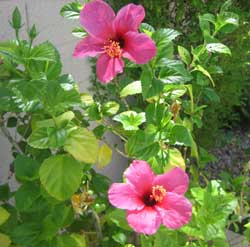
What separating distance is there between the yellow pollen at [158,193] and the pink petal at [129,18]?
35 centimetres

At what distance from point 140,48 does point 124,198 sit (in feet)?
1.07

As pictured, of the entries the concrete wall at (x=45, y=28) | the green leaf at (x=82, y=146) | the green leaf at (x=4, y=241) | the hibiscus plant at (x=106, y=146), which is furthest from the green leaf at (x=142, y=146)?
the concrete wall at (x=45, y=28)

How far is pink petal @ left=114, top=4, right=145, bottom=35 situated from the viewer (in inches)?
44.7

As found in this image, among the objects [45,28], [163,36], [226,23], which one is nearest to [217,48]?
[226,23]

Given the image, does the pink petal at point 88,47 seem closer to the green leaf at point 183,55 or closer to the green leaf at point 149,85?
the green leaf at point 149,85

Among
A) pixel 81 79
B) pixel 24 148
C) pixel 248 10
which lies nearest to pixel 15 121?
pixel 24 148

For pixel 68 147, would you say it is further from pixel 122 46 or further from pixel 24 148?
pixel 24 148

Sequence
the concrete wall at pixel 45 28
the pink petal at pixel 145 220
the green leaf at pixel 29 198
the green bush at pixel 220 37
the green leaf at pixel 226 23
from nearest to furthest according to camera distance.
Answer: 1. the pink petal at pixel 145 220
2. the green leaf at pixel 29 198
3. the green leaf at pixel 226 23
4. the concrete wall at pixel 45 28
5. the green bush at pixel 220 37

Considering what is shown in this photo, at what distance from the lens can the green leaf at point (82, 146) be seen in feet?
3.93

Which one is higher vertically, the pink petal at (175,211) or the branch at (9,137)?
the pink petal at (175,211)

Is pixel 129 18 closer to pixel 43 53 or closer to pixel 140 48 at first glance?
pixel 140 48

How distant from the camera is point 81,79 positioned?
2.70 m

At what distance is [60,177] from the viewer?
4.05ft

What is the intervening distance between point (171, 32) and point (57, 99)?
329mm
